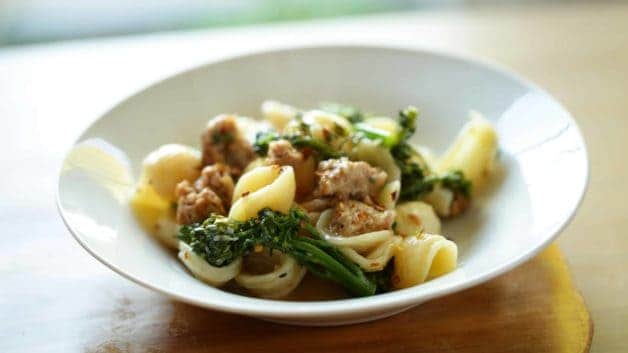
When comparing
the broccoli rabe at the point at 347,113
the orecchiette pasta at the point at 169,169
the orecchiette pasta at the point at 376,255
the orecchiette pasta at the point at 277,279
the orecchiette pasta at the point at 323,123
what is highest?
the orecchiette pasta at the point at 323,123

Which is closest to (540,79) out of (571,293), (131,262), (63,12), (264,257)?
(571,293)

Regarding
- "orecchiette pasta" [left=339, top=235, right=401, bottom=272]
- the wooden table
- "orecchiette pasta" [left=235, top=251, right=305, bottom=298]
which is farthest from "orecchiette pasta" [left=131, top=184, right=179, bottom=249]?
"orecchiette pasta" [left=339, top=235, right=401, bottom=272]

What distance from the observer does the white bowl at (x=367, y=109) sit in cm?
160

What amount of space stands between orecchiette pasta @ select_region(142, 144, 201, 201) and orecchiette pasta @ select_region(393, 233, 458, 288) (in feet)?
2.31

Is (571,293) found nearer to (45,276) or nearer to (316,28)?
(45,276)

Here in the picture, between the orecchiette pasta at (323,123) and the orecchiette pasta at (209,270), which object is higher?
the orecchiette pasta at (323,123)

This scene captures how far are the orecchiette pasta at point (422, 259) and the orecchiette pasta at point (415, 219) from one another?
126mm

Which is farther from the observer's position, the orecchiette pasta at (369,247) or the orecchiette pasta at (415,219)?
the orecchiette pasta at (415,219)

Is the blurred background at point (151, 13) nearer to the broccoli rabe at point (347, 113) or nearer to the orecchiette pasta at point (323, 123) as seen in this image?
the broccoli rabe at point (347, 113)

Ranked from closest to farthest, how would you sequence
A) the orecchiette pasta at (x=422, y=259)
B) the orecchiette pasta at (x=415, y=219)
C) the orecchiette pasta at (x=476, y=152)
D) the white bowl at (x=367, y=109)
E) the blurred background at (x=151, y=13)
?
the white bowl at (x=367, y=109) → the orecchiette pasta at (x=422, y=259) → the orecchiette pasta at (x=415, y=219) → the orecchiette pasta at (x=476, y=152) → the blurred background at (x=151, y=13)

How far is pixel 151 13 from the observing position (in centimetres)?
470

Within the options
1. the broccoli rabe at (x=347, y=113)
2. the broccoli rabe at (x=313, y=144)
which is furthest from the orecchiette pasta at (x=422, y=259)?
the broccoli rabe at (x=347, y=113)

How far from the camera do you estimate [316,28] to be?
141 inches

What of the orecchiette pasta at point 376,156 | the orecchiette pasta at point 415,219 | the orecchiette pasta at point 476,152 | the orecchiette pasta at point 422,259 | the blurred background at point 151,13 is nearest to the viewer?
the orecchiette pasta at point 422,259
